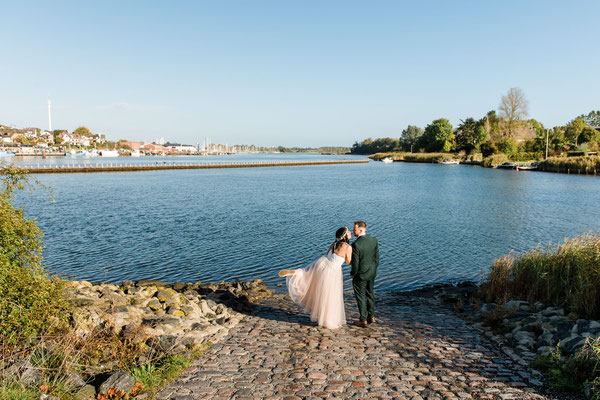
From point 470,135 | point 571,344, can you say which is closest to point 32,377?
point 571,344

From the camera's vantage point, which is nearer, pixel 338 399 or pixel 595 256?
pixel 338 399

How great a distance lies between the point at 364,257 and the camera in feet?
32.9

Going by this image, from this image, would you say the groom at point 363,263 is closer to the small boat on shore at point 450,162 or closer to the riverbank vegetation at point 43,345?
the riverbank vegetation at point 43,345

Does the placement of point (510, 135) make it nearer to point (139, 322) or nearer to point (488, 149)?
point (488, 149)

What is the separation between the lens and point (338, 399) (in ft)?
21.2

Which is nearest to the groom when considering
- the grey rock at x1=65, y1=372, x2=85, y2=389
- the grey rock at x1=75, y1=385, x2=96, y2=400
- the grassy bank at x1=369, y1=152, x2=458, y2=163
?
the grey rock at x1=75, y1=385, x2=96, y2=400

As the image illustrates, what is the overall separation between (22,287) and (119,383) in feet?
9.19

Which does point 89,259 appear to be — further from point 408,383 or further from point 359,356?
point 408,383

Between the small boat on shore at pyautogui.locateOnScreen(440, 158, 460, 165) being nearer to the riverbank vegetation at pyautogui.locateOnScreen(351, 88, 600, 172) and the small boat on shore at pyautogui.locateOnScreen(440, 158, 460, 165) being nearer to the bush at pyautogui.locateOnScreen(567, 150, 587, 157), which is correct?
the riverbank vegetation at pyautogui.locateOnScreen(351, 88, 600, 172)

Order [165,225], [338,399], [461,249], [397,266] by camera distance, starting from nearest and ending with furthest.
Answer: [338,399] < [397,266] < [461,249] < [165,225]

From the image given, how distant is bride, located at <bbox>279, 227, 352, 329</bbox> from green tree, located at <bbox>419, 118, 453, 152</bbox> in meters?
160

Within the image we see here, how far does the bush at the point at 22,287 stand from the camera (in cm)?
720

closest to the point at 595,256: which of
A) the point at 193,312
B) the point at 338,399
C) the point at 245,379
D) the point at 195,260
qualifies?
the point at 338,399

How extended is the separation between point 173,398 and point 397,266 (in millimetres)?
14499
